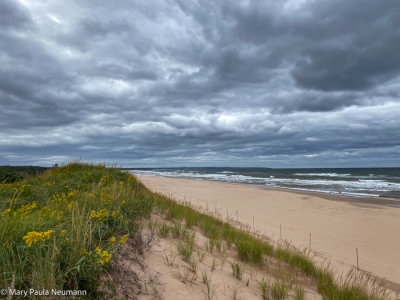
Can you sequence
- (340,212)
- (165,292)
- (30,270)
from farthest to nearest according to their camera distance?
1. (340,212)
2. (165,292)
3. (30,270)

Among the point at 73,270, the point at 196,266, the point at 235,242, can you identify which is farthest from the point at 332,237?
the point at 73,270

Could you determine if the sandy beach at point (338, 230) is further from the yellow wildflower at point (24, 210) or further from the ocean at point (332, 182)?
the ocean at point (332, 182)

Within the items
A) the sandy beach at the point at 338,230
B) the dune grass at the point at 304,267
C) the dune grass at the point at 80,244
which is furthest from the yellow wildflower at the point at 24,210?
the sandy beach at the point at 338,230

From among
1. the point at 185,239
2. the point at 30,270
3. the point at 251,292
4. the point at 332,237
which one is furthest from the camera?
the point at 332,237

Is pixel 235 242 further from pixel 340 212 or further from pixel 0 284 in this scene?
pixel 340 212

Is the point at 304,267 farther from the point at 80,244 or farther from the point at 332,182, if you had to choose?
the point at 332,182

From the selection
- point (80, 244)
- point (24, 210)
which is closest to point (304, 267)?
point (80, 244)

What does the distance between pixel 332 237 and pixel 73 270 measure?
9.20m

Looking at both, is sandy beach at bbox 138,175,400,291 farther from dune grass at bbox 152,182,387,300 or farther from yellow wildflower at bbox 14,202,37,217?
yellow wildflower at bbox 14,202,37,217

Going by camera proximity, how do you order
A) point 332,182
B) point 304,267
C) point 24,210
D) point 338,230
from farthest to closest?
1. point 332,182
2. point 338,230
3. point 304,267
4. point 24,210

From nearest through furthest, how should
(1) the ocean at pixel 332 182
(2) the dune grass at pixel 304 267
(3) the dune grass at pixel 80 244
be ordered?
(3) the dune grass at pixel 80 244 → (2) the dune grass at pixel 304 267 → (1) the ocean at pixel 332 182

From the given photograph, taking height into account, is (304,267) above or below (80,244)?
below

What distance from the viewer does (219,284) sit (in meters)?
3.34

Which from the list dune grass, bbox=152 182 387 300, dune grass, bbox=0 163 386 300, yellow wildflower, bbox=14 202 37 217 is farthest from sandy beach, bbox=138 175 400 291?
yellow wildflower, bbox=14 202 37 217
